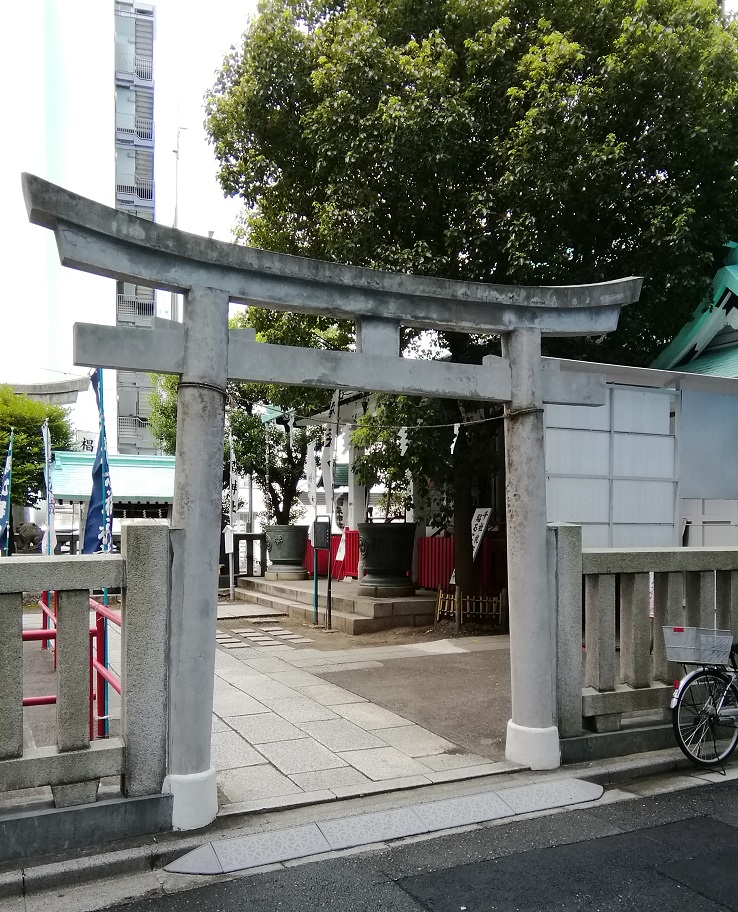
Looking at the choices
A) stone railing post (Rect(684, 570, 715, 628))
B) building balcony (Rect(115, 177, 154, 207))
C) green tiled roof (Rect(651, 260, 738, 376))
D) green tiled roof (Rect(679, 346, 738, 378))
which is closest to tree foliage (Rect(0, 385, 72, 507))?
green tiled roof (Rect(651, 260, 738, 376))

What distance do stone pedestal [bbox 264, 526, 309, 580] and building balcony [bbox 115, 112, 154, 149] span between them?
29971mm

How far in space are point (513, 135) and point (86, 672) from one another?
9.06m

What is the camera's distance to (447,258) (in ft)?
36.1

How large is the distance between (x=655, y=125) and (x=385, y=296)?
6.93m

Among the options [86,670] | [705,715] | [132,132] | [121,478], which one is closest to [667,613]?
[705,715]

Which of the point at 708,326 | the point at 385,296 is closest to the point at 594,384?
the point at 385,296

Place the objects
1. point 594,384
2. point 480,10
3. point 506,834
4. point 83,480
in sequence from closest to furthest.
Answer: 1. point 506,834
2. point 594,384
3. point 480,10
4. point 83,480

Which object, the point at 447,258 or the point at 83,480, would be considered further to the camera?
the point at 83,480

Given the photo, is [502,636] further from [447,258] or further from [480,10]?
[480,10]

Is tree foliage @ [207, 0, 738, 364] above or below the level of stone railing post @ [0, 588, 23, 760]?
above

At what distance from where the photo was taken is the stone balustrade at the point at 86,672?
446 centimetres

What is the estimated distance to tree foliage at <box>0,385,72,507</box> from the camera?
69.7 ft

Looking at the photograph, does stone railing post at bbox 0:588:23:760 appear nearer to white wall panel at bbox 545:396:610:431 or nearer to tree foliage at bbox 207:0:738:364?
white wall panel at bbox 545:396:610:431

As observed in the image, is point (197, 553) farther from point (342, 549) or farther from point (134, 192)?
point (134, 192)
